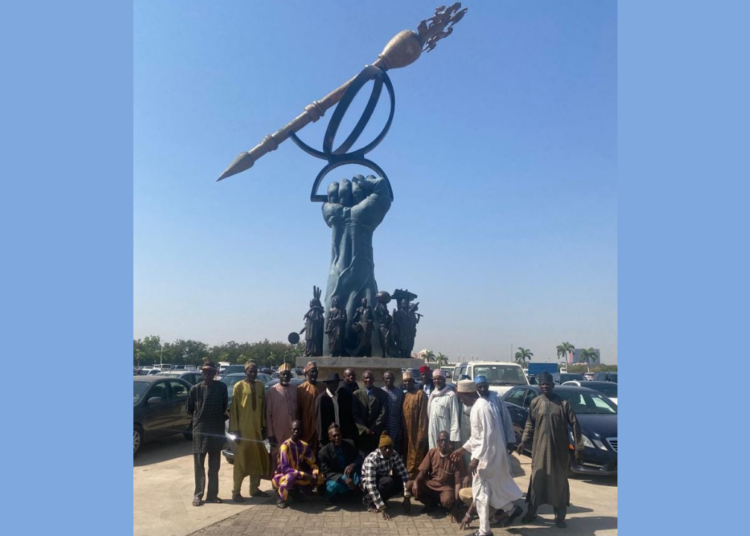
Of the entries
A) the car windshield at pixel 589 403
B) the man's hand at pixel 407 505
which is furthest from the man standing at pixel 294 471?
the car windshield at pixel 589 403

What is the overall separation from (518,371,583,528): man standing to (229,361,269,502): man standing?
3.18 m

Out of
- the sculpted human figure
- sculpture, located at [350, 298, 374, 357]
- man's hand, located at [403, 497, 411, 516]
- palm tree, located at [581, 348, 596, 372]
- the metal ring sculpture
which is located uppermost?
the metal ring sculpture

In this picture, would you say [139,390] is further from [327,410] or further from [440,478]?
[440,478]

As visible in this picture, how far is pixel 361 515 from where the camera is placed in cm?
544

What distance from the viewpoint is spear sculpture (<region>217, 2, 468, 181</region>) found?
1367 cm

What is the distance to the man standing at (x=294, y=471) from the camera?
18.4 ft

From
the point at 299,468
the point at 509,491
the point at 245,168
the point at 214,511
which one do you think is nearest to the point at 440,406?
the point at 509,491

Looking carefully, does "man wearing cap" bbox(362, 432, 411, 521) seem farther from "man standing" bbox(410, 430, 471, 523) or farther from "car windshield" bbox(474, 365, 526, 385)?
"car windshield" bbox(474, 365, 526, 385)

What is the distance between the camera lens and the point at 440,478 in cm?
547

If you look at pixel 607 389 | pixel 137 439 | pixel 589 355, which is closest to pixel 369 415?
pixel 137 439

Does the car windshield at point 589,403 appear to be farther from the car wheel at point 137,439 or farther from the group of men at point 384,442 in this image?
the car wheel at point 137,439

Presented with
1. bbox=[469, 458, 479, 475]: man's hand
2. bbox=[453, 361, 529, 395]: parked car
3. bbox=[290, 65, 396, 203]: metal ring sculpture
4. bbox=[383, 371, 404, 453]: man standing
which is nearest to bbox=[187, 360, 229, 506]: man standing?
bbox=[383, 371, 404, 453]: man standing

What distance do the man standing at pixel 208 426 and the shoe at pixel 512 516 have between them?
3.26 metres

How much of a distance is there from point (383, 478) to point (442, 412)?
975mm
